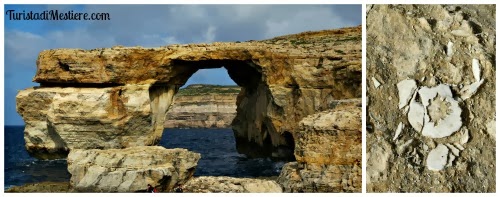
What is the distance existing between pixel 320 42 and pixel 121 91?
9405 millimetres

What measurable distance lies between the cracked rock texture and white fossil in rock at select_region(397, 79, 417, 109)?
0.09 feet

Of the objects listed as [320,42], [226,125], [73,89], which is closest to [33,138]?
[73,89]

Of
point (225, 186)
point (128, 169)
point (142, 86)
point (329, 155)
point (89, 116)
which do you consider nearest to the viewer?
point (225, 186)

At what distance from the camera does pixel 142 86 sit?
848 inches

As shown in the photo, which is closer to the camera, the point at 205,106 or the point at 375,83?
the point at 375,83

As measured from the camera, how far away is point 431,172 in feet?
9.62

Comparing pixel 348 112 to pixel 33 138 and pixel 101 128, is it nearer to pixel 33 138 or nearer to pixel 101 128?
pixel 101 128

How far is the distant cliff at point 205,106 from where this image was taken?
2677 inches

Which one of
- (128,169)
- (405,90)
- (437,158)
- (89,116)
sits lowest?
(128,169)

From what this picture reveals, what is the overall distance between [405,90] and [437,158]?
444 mm

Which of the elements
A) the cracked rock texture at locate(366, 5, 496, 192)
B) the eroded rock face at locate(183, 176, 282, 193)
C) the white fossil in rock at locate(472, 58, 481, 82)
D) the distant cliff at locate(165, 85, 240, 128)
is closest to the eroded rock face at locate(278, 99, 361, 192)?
the eroded rock face at locate(183, 176, 282, 193)

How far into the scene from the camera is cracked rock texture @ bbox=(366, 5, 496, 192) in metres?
2.91

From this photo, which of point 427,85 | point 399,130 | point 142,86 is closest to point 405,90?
point 427,85

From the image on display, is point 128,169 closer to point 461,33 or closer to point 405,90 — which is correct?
point 405,90
